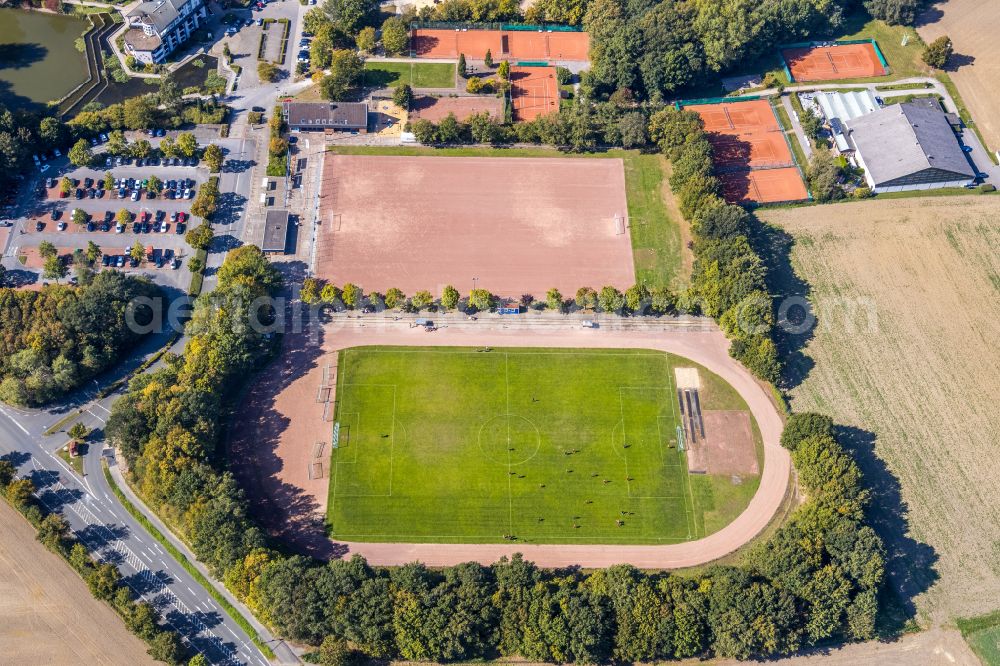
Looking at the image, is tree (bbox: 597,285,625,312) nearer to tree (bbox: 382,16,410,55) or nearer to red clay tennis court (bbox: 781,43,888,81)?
tree (bbox: 382,16,410,55)

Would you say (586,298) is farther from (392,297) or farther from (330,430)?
(330,430)

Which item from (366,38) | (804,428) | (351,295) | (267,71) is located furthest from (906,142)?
(267,71)

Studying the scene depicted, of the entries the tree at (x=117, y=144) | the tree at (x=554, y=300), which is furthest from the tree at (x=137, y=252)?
the tree at (x=554, y=300)

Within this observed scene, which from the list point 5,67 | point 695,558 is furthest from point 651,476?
point 5,67

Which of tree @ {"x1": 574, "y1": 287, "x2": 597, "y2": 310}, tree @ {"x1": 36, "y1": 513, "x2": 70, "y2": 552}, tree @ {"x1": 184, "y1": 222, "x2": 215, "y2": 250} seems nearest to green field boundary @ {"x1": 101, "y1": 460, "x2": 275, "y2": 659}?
tree @ {"x1": 36, "y1": 513, "x2": 70, "y2": 552}

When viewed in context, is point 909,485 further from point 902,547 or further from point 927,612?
point 927,612
